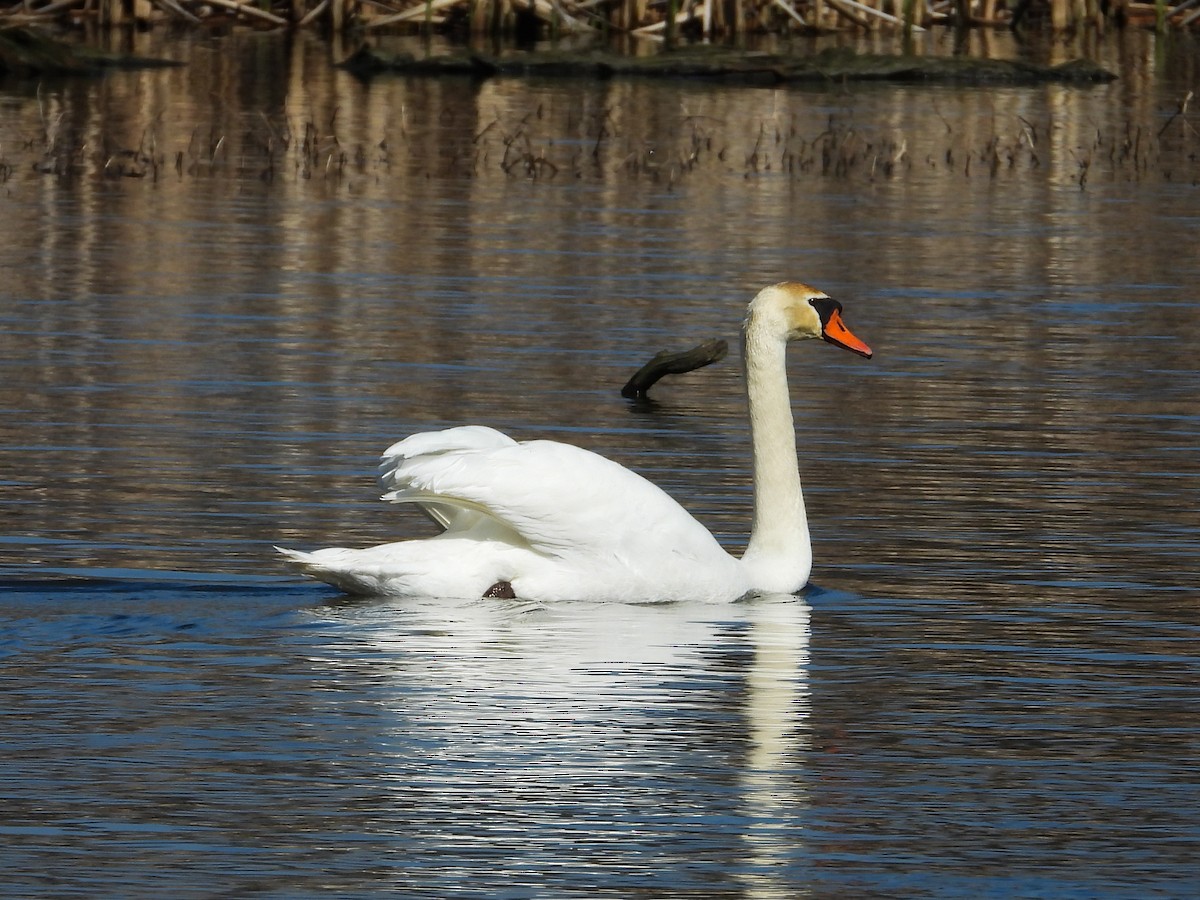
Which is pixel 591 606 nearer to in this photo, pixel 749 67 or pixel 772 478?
pixel 772 478

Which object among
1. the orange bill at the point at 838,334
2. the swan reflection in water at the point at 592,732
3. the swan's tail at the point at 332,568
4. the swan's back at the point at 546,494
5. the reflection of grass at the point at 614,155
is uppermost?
the reflection of grass at the point at 614,155

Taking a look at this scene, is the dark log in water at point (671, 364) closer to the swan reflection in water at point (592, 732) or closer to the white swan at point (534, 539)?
the white swan at point (534, 539)

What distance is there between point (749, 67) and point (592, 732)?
91.6 ft

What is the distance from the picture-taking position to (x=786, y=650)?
8.08 m

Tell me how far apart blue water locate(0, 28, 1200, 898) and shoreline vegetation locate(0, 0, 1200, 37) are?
15.2 m

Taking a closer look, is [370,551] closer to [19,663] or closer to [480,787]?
[19,663]

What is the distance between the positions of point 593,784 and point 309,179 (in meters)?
16.8


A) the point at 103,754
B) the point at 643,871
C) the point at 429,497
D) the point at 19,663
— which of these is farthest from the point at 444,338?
the point at 643,871

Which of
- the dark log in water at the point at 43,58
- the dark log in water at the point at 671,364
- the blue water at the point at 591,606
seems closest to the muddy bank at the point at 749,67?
the dark log in water at the point at 43,58

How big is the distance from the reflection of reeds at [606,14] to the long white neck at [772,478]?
86.4 ft

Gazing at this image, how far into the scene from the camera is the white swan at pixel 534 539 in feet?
27.3

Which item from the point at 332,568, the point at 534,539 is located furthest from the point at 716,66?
the point at 332,568

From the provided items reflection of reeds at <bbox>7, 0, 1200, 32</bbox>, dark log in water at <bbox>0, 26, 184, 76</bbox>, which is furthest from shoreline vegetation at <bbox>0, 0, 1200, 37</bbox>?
dark log in water at <bbox>0, 26, 184, 76</bbox>

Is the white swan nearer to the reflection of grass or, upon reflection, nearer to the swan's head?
the swan's head
